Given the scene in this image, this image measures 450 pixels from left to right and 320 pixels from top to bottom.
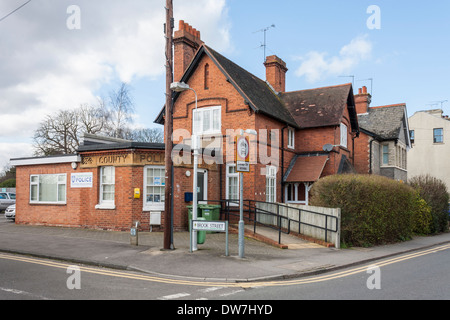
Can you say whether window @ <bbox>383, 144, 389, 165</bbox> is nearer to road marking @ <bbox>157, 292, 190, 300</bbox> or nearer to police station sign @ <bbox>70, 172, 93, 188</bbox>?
police station sign @ <bbox>70, 172, 93, 188</bbox>

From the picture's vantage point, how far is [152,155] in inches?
642

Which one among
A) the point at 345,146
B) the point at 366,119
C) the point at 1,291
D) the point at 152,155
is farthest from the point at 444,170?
the point at 1,291

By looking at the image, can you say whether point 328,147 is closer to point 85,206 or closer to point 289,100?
point 289,100

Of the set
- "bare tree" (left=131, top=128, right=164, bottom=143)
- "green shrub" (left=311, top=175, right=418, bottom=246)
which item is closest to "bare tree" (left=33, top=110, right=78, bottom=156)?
"bare tree" (left=131, top=128, right=164, bottom=143)

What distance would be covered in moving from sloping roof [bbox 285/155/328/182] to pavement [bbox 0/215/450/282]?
6754mm

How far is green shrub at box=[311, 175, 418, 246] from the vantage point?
48.2 feet

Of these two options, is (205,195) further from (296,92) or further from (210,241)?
(296,92)

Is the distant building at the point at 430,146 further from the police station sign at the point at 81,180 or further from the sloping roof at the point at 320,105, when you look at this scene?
the police station sign at the point at 81,180

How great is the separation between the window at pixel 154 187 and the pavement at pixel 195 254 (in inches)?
52.8

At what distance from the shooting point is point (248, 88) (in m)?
21.2

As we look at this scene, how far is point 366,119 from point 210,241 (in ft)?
80.6

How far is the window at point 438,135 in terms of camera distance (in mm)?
44466

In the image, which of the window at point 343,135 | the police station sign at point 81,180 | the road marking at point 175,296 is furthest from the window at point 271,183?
the road marking at point 175,296

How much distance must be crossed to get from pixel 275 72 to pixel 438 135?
2741 cm
